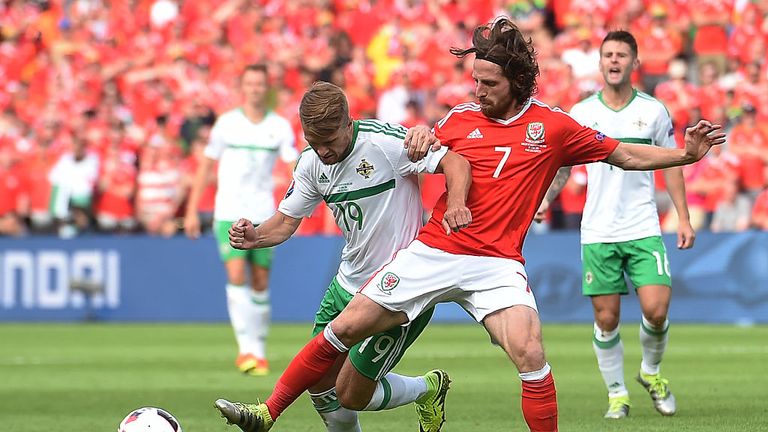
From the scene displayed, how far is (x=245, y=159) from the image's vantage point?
43.5 ft

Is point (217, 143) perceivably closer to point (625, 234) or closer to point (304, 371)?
point (625, 234)

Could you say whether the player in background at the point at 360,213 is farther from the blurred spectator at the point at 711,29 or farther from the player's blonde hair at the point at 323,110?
the blurred spectator at the point at 711,29

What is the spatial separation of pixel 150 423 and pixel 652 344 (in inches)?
152

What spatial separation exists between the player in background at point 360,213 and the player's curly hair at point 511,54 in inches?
19.3

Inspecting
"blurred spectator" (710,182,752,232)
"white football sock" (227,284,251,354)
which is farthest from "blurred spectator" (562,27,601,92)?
"white football sock" (227,284,251,354)

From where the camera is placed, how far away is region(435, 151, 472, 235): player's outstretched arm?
6.78 meters

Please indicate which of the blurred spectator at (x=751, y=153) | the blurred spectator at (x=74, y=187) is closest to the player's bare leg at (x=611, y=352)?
the blurred spectator at (x=751, y=153)

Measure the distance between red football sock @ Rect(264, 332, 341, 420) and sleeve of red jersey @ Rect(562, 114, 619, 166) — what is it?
1591 millimetres

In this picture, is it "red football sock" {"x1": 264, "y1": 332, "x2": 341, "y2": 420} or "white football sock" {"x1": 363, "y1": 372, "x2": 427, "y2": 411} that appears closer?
"red football sock" {"x1": 264, "y1": 332, "x2": 341, "y2": 420}

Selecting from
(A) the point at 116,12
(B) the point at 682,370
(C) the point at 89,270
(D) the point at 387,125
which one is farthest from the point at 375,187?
(A) the point at 116,12

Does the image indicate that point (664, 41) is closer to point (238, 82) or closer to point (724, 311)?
point (724, 311)

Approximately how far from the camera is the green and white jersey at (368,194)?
7.35m

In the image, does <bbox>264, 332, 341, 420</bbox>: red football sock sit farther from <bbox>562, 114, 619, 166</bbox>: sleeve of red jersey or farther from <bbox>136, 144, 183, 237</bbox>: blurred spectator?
<bbox>136, 144, 183, 237</bbox>: blurred spectator

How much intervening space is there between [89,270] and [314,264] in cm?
Result: 350
